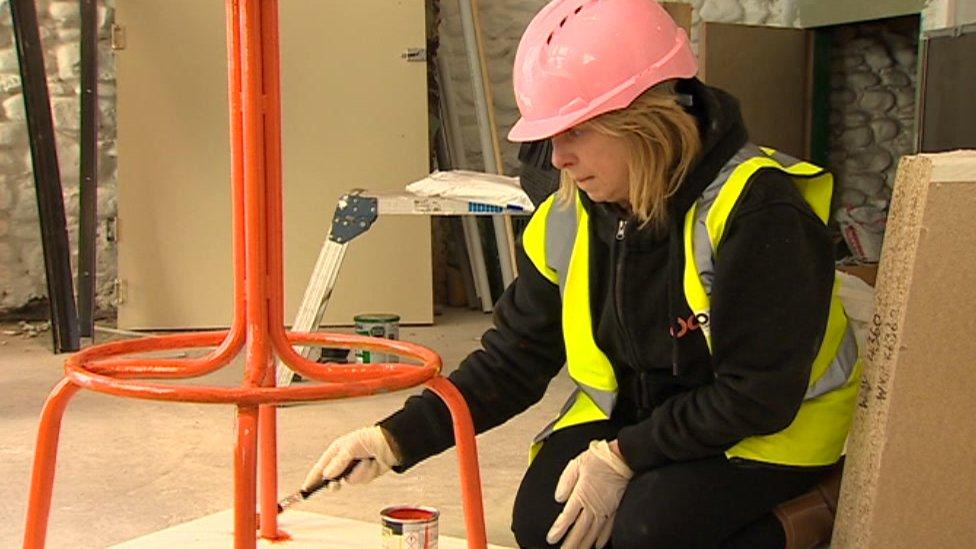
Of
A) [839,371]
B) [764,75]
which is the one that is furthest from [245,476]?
[764,75]

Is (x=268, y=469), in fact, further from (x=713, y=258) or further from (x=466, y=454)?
(x=713, y=258)

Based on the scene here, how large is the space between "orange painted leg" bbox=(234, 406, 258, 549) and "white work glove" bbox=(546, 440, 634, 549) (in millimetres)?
500

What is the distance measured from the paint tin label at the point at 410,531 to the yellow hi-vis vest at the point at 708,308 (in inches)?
13.0

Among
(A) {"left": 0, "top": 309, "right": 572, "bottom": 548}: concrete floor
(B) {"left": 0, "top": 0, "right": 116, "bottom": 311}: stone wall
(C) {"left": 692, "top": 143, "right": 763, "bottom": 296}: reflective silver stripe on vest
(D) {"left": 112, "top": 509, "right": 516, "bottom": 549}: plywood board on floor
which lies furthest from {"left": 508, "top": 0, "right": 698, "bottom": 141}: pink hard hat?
(B) {"left": 0, "top": 0, "right": 116, "bottom": 311}: stone wall

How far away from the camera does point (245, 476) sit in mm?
991

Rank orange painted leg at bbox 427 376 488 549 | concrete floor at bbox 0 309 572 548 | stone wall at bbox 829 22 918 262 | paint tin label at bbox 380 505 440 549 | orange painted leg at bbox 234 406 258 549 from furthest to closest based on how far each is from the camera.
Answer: stone wall at bbox 829 22 918 262, concrete floor at bbox 0 309 572 548, paint tin label at bbox 380 505 440 549, orange painted leg at bbox 427 376 488 549, orange painted leg at bbox 234 406 258 549

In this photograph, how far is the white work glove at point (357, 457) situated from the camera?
4.48ft

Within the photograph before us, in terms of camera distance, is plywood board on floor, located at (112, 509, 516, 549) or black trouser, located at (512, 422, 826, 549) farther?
plywood board on floor, located at (112, 509, 516, 549)

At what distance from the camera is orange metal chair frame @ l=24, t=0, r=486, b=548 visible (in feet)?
3.25

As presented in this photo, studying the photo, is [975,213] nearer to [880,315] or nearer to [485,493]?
[880,315]

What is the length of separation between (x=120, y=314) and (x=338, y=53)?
1039 millimetres

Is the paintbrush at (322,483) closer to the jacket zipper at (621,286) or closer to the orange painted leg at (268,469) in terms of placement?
the orange painted leg at (268,469)

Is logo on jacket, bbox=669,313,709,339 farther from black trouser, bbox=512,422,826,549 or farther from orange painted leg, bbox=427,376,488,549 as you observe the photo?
orange painted leg, bbox=427,376,488,549

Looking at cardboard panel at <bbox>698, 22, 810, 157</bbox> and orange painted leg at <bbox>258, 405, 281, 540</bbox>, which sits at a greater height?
cardboard panel at <bbox>698, 22, 810, 157</bbox>
